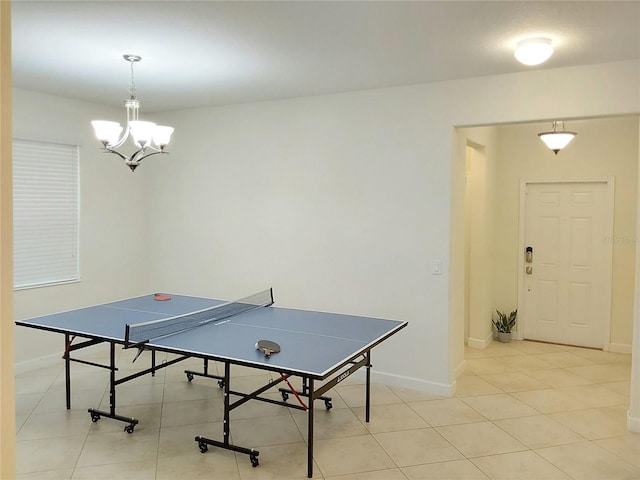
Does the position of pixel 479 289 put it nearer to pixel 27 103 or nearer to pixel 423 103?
pixel 423 103

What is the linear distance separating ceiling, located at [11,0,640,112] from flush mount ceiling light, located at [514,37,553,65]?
6cm

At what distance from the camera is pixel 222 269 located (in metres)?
5.63

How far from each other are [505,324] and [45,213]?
17.1ft

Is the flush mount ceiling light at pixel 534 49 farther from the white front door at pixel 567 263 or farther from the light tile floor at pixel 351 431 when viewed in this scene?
the white front door at pixel 567 263

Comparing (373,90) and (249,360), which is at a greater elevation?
(373,90)

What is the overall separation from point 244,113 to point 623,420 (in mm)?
4326

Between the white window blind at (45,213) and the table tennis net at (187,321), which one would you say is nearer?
the table tennis net at (187,321)

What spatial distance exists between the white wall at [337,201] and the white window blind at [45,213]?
0.69ft

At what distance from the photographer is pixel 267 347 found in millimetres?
3051

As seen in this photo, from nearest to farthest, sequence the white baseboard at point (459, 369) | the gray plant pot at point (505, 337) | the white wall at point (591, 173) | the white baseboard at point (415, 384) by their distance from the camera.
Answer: the white baseboard at point (415, 384) < the white baseboard at point (459, 369) < the white wall at point (591, 173) < the gray plant pot at point (505, 337)

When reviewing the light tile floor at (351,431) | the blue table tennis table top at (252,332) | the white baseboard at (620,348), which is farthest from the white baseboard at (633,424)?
the white baseboard at (620,348)

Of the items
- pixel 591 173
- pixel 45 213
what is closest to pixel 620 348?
pixel 591 173

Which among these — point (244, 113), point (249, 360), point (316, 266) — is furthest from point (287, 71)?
point (249, 360)

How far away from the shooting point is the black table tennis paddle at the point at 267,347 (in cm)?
299
